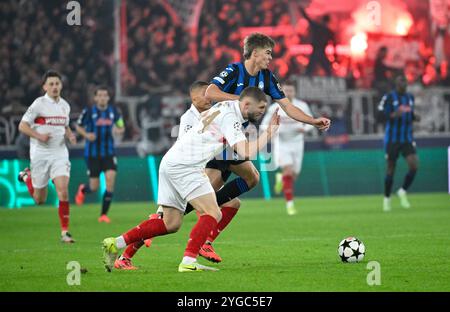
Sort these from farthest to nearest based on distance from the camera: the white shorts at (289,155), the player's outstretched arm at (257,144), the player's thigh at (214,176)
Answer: the white shorts at (289,155)
the player's thigh at (214,176)
the player's outstretched arm at (257,144)

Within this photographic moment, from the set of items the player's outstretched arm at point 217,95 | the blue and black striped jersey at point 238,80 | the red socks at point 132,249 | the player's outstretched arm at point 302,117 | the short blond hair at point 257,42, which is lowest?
the red socks at point 132,249

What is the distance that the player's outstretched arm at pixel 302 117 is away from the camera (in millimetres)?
9484

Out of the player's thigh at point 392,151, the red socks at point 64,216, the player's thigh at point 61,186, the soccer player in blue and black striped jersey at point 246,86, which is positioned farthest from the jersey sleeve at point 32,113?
the player's thigh at point 392,151

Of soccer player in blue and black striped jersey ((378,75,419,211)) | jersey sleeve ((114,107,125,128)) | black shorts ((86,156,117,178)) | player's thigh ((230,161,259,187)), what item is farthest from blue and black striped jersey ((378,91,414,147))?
player's thigh ((230,161,259,187))

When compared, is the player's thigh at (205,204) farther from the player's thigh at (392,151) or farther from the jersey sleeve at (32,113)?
the player's thigh at (392,151)

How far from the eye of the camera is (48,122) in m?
13.2

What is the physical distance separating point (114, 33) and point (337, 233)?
1396 cm

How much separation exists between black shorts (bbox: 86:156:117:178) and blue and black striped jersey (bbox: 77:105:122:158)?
0.08m

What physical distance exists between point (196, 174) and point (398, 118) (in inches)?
394

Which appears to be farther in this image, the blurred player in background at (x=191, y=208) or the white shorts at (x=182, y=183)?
the blurred player in background at (x=191, y=208)

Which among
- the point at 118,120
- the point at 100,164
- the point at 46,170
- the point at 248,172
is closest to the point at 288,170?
the point at 118,120

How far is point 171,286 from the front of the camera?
7.73 meters

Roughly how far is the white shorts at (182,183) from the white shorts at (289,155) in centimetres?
1007
